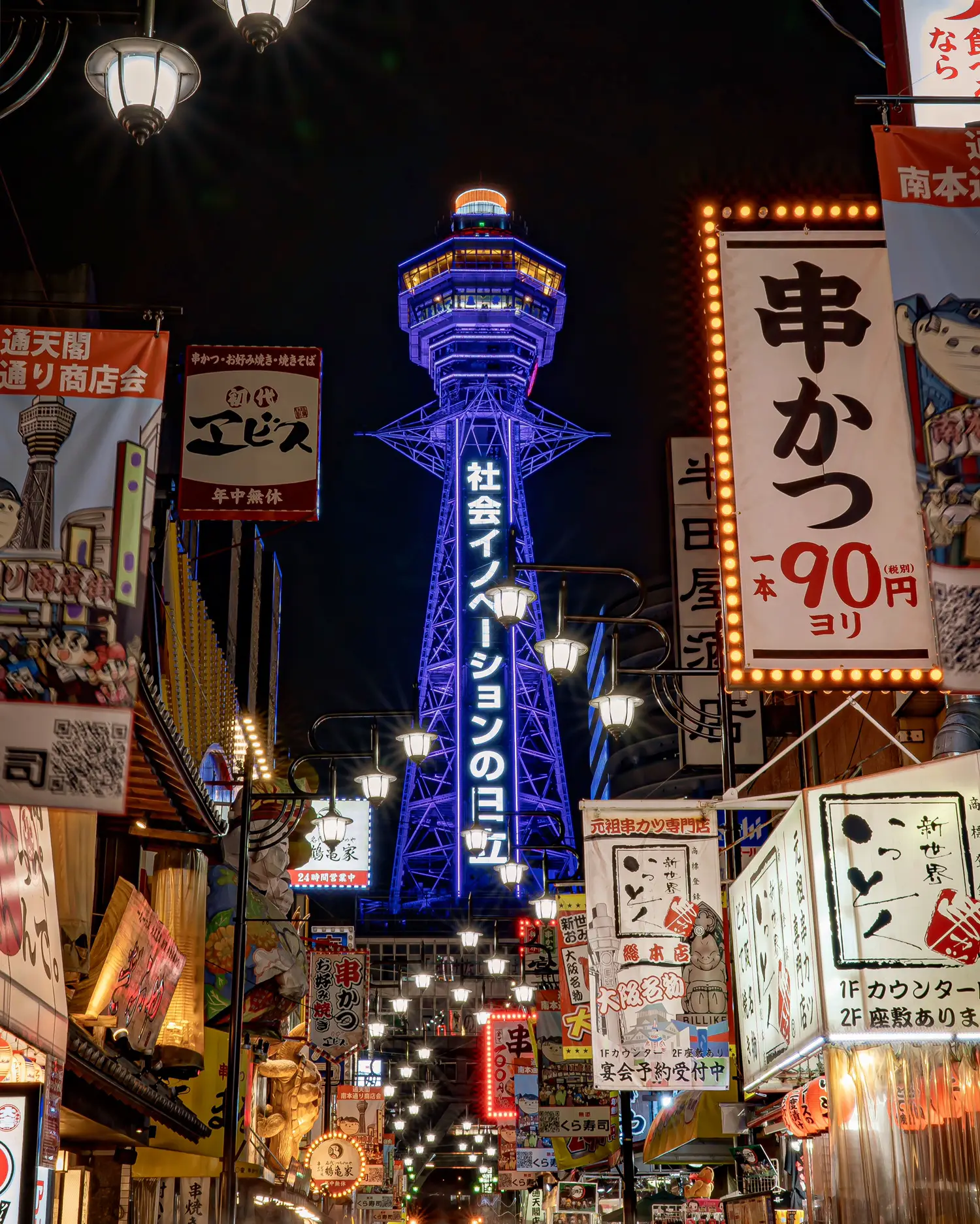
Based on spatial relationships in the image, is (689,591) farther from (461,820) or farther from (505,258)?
(505,258)

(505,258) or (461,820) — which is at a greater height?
(505,258)

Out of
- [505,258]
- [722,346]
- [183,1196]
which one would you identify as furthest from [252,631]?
[505,258]

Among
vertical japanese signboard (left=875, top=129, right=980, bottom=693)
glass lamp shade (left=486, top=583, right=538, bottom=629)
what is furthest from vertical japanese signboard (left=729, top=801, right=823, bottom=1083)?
glass lamp shade (left=486, top=583, right=538, bottom=629)

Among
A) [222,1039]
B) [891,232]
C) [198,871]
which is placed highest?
[891,232]

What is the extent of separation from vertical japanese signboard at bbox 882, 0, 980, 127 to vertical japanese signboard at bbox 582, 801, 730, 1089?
23.5 ft

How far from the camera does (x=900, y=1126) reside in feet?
27.0

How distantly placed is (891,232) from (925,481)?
5.85 feet

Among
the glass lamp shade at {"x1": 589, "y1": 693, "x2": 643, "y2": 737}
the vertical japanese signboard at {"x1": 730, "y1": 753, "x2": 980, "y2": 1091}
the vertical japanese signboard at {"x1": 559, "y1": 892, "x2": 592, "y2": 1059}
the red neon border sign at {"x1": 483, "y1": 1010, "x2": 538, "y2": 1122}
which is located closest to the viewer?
the vertical japanese signboard at {"x1": 730, "y1": 753, "x2": 980, "y2": 1091}

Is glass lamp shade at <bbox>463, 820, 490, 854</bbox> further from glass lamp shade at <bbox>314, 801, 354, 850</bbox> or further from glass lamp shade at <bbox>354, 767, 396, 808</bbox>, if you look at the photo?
glass lamp shade at <bbox>354, 767, 396, 808</bbox>

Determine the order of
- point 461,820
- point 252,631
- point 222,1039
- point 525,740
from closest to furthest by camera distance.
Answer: point 222,1039 < point 252,631 < point 461,820 < point 525,740

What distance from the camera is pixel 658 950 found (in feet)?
45.6

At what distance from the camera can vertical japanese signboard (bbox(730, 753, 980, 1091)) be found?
767cm

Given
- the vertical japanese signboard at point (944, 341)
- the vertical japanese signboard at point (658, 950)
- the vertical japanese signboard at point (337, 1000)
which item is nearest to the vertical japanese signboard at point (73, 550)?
the vertical japanese signboard at point (944, 341)

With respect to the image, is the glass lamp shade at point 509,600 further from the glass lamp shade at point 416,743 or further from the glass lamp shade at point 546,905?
the glass lamp shade at point 546,905
